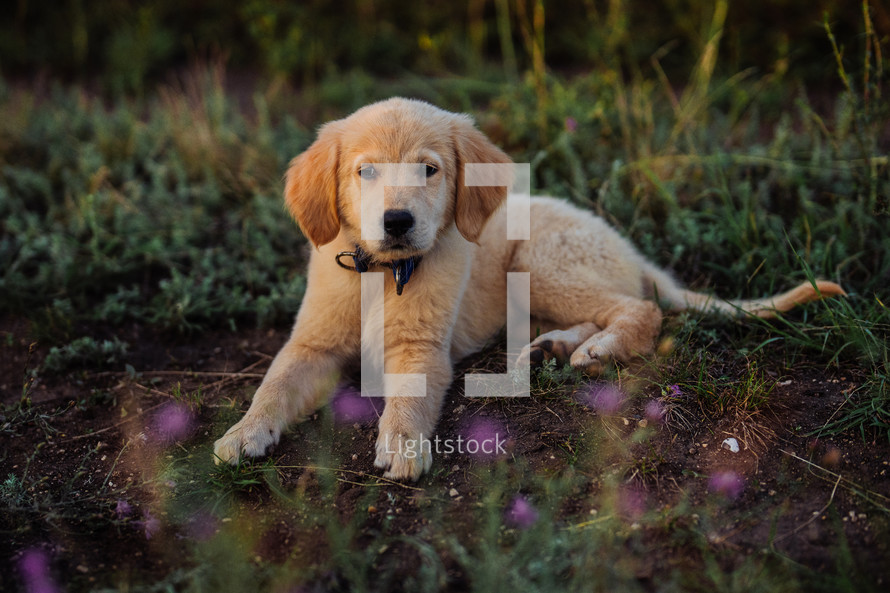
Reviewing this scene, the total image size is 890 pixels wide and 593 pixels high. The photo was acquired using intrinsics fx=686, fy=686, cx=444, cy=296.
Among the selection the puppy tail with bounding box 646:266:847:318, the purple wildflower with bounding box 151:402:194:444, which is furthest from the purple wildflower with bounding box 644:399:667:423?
the purple wildflower with bounding box 151:402:194:444

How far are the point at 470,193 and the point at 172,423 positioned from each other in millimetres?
1546

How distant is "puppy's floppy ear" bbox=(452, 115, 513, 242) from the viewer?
282cm

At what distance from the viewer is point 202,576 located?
75.3 inches

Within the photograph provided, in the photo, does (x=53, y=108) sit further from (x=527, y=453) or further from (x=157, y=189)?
(x=527, y=453)

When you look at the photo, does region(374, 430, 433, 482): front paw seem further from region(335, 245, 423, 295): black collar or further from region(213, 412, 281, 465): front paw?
region(335, 245, 423, 295): black collar

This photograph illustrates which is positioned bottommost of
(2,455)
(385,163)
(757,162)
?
(2,455)

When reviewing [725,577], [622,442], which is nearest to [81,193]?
[622,442]

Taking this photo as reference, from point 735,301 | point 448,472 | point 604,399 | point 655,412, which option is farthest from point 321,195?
point 735,301

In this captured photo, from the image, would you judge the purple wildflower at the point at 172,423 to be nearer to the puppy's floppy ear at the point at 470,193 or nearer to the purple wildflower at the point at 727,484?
the puppy's floppy ear at the point at 470,193

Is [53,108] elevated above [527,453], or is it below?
above

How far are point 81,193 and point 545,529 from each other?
11.9ft

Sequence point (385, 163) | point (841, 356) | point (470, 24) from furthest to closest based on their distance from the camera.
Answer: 1. point (470, 24)
2. point (841, 356)
3. point (385, 163)

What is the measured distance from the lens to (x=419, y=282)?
9.38ft

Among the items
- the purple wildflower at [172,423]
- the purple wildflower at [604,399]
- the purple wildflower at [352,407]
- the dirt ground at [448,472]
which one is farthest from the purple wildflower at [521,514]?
the purple wildflower at [172,423]
